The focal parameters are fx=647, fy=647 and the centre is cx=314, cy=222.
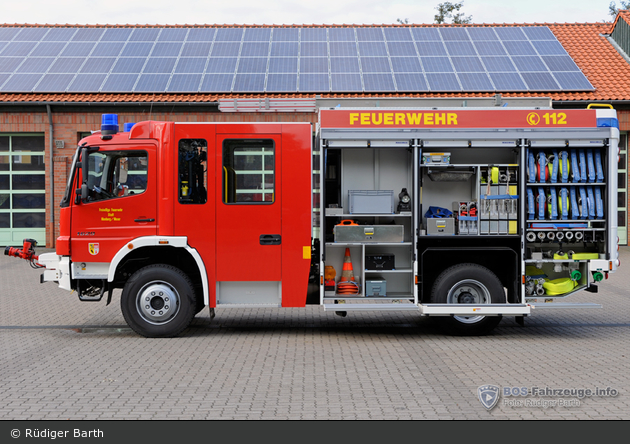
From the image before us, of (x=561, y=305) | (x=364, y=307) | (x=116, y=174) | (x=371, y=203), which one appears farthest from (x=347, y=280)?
(x=116, y=174)

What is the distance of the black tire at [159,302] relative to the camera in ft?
28.0

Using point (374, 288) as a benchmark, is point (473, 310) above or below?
below

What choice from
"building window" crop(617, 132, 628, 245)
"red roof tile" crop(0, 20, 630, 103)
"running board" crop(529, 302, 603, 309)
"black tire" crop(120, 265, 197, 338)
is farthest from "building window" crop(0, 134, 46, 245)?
"building window" crop(617, 132, 628, 245)

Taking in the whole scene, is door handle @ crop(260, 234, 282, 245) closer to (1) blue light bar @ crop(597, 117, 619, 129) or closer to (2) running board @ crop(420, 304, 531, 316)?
(2) running board @ crop(420, 304, 531, 316)

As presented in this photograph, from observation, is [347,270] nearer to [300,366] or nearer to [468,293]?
[468,293]

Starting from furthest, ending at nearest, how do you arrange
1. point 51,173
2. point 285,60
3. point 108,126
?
1. point 285,60
2. point 51,173
3. point 108,126

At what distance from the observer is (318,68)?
68.9ft

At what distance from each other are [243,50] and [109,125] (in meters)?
14.3

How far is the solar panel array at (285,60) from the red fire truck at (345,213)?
11310mm

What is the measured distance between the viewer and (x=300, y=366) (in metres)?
7.11

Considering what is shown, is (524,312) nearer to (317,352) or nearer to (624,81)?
(317,352)

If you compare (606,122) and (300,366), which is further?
(606,122)

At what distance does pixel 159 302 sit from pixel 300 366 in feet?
8.19

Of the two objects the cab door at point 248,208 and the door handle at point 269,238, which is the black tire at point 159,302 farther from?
the door handle at point 269,238
